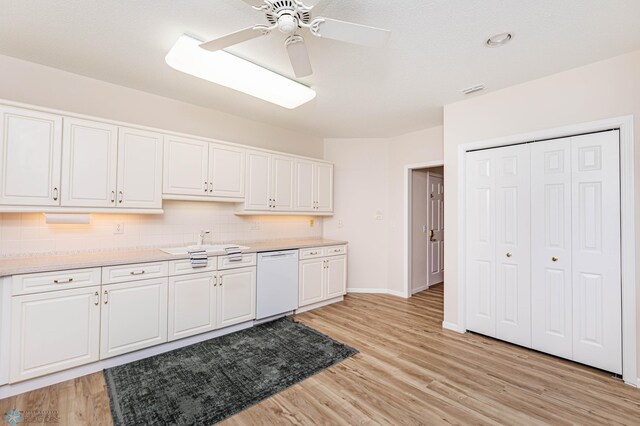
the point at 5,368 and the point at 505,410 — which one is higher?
the point at 5,368

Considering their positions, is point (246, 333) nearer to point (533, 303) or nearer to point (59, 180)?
point (59, 180)

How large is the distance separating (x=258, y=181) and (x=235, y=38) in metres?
2.16

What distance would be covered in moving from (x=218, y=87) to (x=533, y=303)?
12.9 feet

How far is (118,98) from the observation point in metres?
3.01

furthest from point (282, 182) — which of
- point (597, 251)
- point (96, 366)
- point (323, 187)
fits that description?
point (597, 251)

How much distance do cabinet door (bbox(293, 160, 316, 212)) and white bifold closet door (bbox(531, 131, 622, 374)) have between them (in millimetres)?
2747

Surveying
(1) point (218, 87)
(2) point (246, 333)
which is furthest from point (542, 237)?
(1) point (218, 87)

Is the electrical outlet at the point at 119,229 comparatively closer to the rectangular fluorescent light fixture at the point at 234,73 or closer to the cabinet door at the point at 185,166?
the cabinet door at the point at 185,166

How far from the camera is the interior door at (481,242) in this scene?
318cm

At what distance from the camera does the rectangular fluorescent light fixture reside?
2230 millimetres

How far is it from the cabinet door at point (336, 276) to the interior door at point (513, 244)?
81.4 inches

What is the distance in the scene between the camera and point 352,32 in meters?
1.68

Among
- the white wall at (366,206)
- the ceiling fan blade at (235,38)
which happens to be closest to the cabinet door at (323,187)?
the white wall at (366,206)

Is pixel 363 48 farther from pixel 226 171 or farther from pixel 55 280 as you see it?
pixel 55 280
